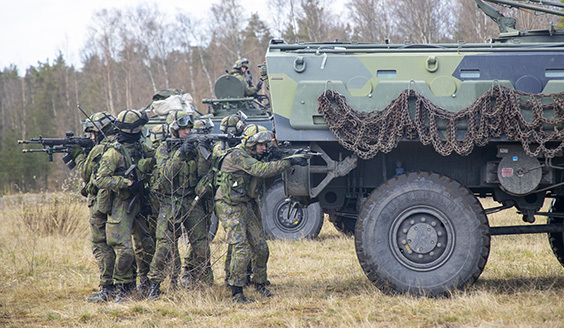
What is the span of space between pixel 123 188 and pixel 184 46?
2548 centimetres

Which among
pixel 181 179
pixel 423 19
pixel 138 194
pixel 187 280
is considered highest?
pixel 423 19

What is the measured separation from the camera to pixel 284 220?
10.1 metres

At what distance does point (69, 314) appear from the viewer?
602 centimetres

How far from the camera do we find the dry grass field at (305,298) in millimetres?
5434

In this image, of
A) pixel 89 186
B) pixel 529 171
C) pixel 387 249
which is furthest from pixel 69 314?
pixel 529 171

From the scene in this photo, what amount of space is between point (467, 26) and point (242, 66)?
13507mm

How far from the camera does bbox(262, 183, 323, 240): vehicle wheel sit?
393 inches

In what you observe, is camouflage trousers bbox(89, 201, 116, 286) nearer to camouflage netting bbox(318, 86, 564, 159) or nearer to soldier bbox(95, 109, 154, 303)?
soldier bbox(95, 109, 154, 303)

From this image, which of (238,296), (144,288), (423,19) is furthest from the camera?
(423,19)

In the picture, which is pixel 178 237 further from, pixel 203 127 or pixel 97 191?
pixel 203 127

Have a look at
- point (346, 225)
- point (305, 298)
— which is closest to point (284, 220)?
point (346, 225)

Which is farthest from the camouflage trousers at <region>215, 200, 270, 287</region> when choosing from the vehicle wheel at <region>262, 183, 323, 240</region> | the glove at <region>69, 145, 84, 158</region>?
the vehicle wheel at <region>262, 183, 323, 240</region>

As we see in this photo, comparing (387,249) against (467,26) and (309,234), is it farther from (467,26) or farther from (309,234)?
(467,26)

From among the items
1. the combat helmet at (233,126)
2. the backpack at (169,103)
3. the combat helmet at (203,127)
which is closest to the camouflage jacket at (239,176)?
the combat helmet at (203,127)
